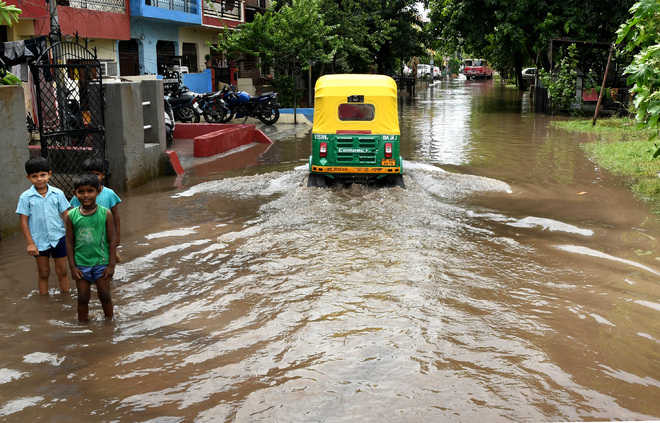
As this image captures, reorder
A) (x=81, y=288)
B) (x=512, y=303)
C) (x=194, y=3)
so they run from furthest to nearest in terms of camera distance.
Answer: (x=194, y=3), (x=512, y=303), (x=81, y=288)

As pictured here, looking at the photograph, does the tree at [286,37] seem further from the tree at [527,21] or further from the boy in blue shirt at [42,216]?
the boy in blue shirt at [42,216]

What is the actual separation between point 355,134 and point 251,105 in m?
11.9

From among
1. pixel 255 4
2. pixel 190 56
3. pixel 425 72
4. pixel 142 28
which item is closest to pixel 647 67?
pixel 142 28

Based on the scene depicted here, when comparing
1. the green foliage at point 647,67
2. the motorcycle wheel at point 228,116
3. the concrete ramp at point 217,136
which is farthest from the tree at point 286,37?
the green foliage at point 647,67

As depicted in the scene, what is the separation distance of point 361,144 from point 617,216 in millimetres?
4274

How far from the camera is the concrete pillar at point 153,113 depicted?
13.4 metres

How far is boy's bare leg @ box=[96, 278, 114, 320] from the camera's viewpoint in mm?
5531

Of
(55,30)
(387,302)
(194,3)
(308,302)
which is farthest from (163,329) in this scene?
(194,3)

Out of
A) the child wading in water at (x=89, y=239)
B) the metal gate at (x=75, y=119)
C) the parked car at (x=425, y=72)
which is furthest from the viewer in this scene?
the parked car at (x=425, y=72)

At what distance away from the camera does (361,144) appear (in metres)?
11.5

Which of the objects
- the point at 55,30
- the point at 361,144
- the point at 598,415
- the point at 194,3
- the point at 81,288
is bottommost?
the point at 598,415

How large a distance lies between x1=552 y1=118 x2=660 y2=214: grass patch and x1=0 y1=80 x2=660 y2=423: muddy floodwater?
0.99 metres

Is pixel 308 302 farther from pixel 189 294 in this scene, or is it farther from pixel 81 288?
pixel 81 288

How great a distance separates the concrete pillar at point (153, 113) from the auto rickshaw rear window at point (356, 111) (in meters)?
4.03
